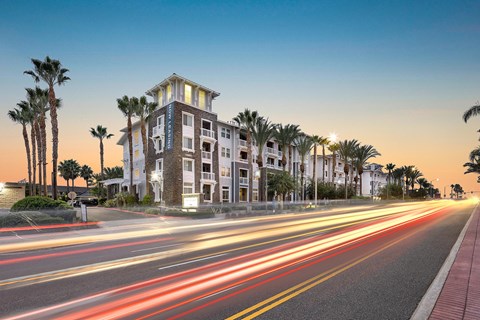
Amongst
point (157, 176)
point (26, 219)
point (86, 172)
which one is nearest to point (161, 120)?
point (157, 176)

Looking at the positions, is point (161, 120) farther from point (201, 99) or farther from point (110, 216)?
point (110, 216)

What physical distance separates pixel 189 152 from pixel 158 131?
17.3 feet

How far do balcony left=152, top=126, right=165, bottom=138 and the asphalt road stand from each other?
88.3 ft

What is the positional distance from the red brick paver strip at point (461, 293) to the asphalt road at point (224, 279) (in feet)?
1.75

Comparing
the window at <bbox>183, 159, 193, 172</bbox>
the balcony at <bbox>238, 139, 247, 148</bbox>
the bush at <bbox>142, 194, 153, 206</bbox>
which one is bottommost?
the bush at <bbox>142, 194, 153, 206</bbox>

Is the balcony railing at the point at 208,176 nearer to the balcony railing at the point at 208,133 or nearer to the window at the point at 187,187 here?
the window at the point at 187,187

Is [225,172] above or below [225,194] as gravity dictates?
above

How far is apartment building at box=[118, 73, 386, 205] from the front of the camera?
1479 inches

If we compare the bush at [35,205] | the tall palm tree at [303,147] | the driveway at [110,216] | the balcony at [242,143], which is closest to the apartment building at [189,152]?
the balcony at [242,143]

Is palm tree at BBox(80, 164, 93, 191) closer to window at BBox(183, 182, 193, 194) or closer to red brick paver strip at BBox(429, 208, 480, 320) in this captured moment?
window at BBox(183, 182, 193, 194)

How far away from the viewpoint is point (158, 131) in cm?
3972

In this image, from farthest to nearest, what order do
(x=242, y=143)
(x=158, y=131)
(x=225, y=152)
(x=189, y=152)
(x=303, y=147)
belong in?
(x=303, y=147)
(x=242, y=143)
(x=225, y=152)
(x=158, y=131)
(x=189, y=152)

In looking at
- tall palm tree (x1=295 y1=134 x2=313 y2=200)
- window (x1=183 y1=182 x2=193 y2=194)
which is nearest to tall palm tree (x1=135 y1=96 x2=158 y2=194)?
window (x1=183 y1=182 x2=193 y2=194)

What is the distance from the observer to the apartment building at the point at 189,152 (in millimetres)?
37562
